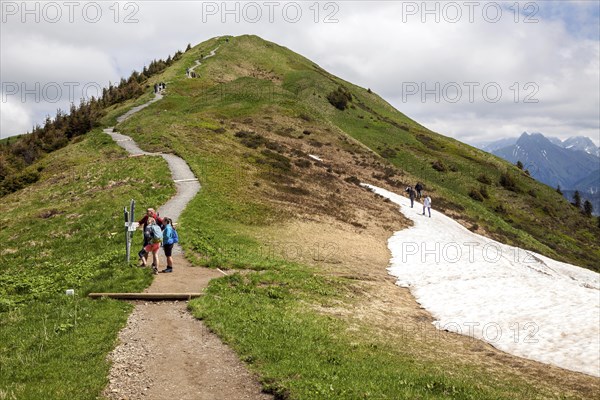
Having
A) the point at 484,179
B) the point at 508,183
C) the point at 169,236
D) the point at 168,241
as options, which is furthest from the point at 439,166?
the point at 168,241

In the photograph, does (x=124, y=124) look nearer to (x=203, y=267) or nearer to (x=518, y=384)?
(x=203, y=267)

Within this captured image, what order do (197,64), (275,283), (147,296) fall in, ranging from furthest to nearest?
(197,64) → (275,283) → (147,296)

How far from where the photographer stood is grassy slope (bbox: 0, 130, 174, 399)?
10281mm

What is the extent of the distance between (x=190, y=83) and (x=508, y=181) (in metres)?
70.8

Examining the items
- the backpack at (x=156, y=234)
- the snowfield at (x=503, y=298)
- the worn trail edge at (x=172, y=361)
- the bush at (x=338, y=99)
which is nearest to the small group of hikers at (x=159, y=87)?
the bush at (x=338, y=99)

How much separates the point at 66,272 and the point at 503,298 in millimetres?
21894

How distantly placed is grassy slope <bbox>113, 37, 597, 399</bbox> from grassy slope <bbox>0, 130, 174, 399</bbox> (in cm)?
362

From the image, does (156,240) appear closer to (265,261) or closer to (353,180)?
(265,261)

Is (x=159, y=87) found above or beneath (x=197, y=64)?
beneath

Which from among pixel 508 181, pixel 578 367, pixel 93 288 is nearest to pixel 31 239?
pixel 93 288

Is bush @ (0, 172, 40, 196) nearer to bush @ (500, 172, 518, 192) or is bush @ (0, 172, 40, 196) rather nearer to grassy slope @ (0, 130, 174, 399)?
grassy slope @ (0, 130, 174, 399)

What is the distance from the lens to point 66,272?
1983cm

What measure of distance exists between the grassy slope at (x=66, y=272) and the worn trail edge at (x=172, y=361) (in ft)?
1.49

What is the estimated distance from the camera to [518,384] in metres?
12.8
